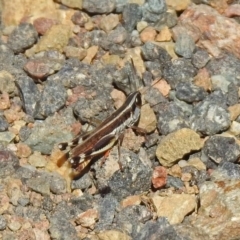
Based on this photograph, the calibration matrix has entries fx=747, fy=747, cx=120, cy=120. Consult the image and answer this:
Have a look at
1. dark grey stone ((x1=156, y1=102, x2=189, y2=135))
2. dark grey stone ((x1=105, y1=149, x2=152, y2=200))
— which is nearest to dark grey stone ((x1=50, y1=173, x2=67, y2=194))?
dark grey stone ((x1=105, y1=149, x2=152, y2=200))

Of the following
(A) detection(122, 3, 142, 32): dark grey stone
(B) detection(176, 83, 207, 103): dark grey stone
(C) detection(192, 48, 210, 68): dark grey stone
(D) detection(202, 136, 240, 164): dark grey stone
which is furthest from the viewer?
(A) detection(122, 3, 142, 32): dark grey stone

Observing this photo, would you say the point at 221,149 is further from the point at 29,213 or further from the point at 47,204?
the point at 29,213

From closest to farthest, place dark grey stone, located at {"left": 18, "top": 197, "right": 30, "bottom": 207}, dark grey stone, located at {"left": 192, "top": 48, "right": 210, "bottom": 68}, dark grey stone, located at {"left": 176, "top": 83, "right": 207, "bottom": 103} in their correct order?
dark grey stone, located at {"left": 18, "top": 197, "right": 30, "bottom": 207} < dark grey stone, located at {"left": 176, "top": 83, "right": 207, "bottom": 103} < dark grey stone, located at {"left": 192, "top": 48, "right": 210, "bottom": 68}

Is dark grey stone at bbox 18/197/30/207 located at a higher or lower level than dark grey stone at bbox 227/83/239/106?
lower

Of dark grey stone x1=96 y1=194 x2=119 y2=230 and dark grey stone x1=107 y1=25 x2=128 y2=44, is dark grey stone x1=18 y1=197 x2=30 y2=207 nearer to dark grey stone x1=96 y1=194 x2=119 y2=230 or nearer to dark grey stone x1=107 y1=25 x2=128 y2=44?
dark grey stone x1=96 y1=194 x2=119 y2=230

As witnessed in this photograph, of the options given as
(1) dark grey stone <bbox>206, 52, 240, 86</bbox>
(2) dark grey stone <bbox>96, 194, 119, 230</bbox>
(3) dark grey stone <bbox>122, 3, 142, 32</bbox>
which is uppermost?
(3) dark grey stone <bbox>122, 3, 142, 32</bbox>

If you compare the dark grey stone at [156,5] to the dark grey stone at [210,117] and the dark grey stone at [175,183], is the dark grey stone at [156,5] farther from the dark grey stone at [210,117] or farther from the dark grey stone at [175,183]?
the dark grey stone at [175,183]

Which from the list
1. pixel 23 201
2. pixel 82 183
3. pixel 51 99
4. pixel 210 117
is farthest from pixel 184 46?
pixel 23 201

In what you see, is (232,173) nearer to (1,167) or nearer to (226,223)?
(226,223)
